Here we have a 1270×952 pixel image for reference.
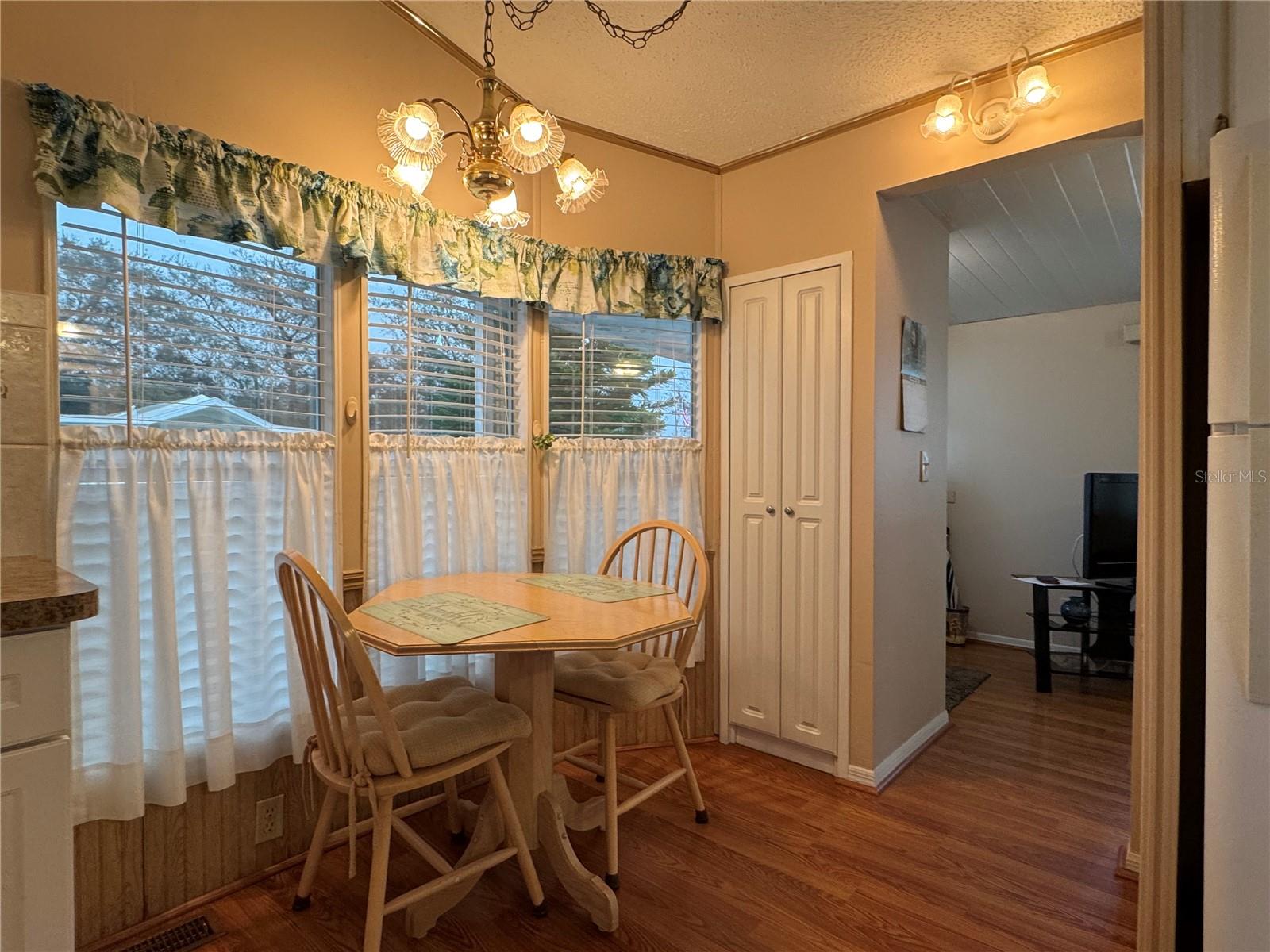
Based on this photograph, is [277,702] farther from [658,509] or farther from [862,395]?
[862,395]

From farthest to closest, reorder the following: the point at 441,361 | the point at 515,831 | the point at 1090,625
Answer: the point at 1090,625 → the point at 441,361 → the point at 515,831

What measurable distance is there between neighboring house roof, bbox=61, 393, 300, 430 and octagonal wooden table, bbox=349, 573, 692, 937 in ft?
2.04

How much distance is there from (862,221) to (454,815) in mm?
2565

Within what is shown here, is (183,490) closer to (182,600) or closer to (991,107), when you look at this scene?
(182,600)

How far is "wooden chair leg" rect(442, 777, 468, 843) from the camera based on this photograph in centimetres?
201

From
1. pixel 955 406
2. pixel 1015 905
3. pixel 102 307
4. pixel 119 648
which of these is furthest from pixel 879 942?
pixel 955 406

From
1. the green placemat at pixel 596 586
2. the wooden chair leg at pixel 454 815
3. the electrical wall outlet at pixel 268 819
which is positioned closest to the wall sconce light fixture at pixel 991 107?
the green placemat at pixel 596 586

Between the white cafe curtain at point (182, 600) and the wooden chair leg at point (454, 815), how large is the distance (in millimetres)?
468

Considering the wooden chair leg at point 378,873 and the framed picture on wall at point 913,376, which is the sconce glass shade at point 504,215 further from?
Answer: the framed picture on wall at point 913,376

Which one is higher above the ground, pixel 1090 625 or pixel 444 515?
pixel 444 515

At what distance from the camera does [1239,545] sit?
3.27 ft

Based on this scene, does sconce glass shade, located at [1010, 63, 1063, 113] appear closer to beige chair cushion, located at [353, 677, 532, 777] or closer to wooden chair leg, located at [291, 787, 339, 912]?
beige chair cushion, located at [353, 677, 532, 777]

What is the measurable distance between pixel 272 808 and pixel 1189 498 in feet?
7.89

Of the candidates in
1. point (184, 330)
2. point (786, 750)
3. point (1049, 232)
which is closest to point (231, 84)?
point (184, 330)
